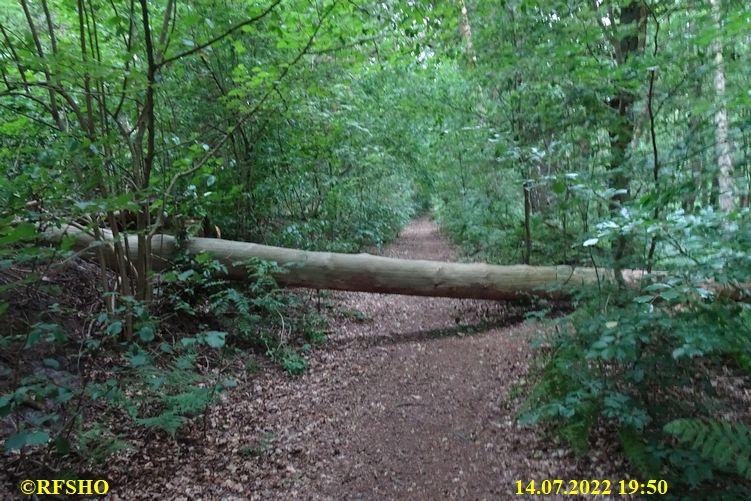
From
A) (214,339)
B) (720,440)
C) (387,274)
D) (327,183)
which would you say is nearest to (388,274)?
(387,274)

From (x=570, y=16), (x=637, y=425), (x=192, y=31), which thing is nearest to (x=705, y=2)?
(x=570, y=16)

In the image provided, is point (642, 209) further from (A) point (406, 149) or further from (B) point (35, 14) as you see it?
(A) point (406, 149)

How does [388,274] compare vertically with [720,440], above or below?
above

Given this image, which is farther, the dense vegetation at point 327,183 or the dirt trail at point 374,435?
the dirt trail at point 374,435

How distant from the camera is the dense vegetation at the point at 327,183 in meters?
2.88

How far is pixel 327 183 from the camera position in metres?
8.91

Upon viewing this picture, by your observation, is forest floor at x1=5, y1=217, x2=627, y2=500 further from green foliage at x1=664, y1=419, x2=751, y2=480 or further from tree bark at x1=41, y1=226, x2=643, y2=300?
green foliage at x1=664, y1=419, x2=751, y2=480

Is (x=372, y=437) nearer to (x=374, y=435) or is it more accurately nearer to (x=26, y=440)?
(x=374, y=435)

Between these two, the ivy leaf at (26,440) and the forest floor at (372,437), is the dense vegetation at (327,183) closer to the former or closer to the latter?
the ivy leaf at (26,440)

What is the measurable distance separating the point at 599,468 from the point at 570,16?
461 centimetres

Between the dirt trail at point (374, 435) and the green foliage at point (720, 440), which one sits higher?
the green foliage at point (720, 440)

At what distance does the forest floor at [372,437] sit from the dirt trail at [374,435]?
1 centimetres

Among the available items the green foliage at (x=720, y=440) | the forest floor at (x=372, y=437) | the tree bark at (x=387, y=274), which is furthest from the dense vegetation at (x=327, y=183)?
the tree bark at (x=387, y=274)

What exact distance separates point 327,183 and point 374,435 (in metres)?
5.74
